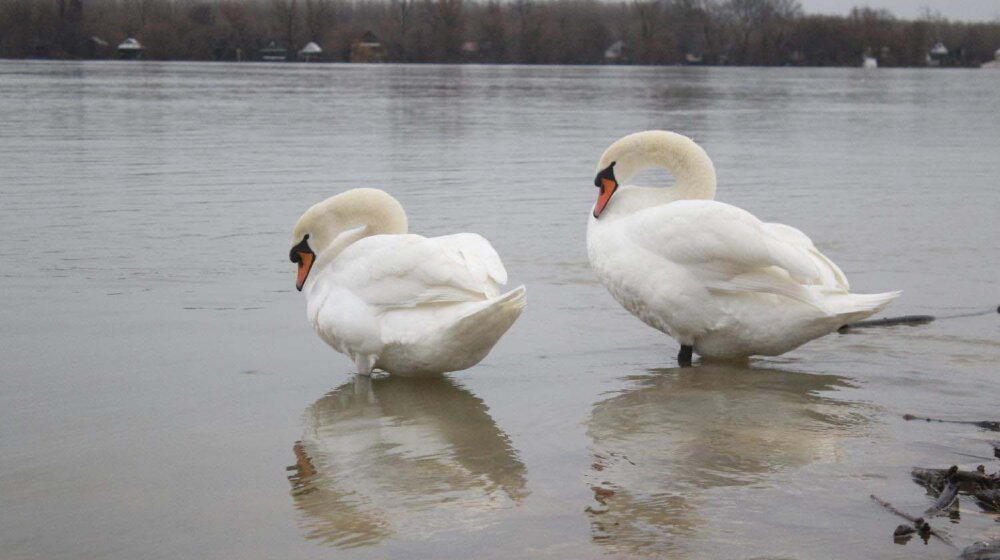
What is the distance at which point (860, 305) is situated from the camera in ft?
17.8

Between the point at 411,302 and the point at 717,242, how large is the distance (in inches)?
48.5

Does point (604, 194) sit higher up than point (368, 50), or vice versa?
point (604, 194)

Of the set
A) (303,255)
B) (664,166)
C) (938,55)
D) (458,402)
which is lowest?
(938,55)

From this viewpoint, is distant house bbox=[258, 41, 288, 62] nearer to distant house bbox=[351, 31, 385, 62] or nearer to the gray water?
distant house bbox=[351, 31, 385, 62]

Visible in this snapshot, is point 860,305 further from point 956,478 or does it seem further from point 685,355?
point 956,478

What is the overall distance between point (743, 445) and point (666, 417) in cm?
46

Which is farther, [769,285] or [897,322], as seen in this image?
[897,322]

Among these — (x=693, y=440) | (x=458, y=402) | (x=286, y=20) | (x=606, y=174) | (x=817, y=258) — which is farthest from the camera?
(x=286, y=20)

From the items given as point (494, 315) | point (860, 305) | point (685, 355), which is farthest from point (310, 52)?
point (494, 315)

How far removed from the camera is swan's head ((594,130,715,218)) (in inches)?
246

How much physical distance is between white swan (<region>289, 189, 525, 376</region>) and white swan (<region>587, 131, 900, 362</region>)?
63cm

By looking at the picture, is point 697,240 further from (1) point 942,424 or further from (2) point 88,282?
(2) point 88,282

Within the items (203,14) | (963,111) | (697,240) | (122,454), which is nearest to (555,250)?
(697,240)

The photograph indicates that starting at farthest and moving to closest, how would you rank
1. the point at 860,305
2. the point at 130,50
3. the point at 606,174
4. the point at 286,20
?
the point at 286,20 → the point at 130,50 → the point at 606,174 → the point at 860,305
